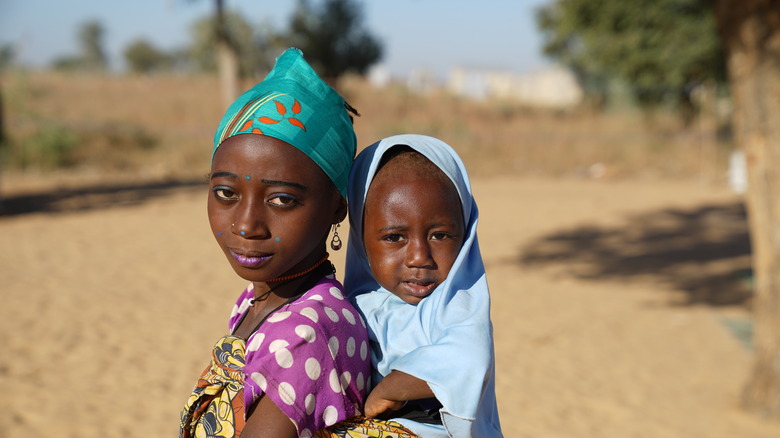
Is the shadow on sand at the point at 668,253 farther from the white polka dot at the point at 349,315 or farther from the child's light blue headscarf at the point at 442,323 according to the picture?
the white polka dot at the point at 349,315

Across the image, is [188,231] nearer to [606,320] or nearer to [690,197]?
[606,320]

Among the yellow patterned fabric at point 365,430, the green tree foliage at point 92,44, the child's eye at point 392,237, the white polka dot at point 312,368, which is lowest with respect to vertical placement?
the green tree foliage at point 92,44

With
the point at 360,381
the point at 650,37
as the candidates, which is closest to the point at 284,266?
the point at 360,381

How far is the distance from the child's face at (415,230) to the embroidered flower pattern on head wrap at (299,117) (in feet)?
0.34

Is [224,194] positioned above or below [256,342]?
above

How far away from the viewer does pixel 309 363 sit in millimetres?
1304

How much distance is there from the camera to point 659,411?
5.68m

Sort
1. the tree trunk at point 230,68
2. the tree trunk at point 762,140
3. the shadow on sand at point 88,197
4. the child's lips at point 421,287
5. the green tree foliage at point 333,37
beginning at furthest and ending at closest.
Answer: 1. the green tree foliage at point 333,37
2. the tree trunk at point 230,68
3. the shadow on sand at point 88,197
4. the tree trunk at point 762,140
5. the child's lips at point 421,287

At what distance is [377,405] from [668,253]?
37.1 ft

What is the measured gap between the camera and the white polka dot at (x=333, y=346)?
4.36 ft

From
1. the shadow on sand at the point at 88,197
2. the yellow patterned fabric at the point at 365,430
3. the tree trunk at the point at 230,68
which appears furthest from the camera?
the tree trunk at the point at 230,68

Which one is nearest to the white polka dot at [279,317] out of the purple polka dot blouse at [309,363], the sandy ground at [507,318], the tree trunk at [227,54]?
the purple polka dot blouse at [309,363]

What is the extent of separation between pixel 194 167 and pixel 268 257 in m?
19.3

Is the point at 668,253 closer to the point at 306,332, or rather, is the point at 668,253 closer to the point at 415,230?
the point at 415,230
